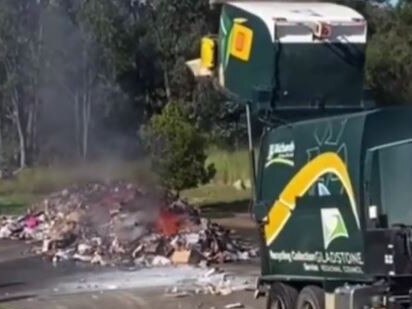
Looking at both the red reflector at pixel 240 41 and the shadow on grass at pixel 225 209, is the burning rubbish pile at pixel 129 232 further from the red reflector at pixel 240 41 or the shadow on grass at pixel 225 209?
the red reflector at pixel 240 41

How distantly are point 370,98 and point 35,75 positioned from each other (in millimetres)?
44170

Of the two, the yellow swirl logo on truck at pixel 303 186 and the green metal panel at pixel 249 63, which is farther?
the green metal panel at pixel 249 63

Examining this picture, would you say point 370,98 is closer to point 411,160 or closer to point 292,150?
point 292,150

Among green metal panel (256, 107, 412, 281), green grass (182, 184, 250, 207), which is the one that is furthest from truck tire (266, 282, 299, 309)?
green grass (182, 184, 250, 207)

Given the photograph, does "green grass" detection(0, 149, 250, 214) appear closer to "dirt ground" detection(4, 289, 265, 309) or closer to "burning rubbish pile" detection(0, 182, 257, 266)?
"burning rubbish pile" detection(0, 182, 257, 266)

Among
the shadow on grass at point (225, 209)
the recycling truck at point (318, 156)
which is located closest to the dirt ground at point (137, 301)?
the recycling truck at point (318, 156)

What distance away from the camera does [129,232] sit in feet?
92.3

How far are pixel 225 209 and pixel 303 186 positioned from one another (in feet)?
90.2

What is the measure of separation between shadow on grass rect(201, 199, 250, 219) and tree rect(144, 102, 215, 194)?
118 cm

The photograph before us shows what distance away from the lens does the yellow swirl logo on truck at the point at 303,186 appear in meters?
13.6

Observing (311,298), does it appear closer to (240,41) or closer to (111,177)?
(240,41)

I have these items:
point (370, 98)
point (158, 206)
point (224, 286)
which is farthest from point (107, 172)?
point (370, 98)

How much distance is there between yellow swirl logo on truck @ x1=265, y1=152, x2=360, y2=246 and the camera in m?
13.6

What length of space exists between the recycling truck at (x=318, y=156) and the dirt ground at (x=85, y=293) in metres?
3.93
